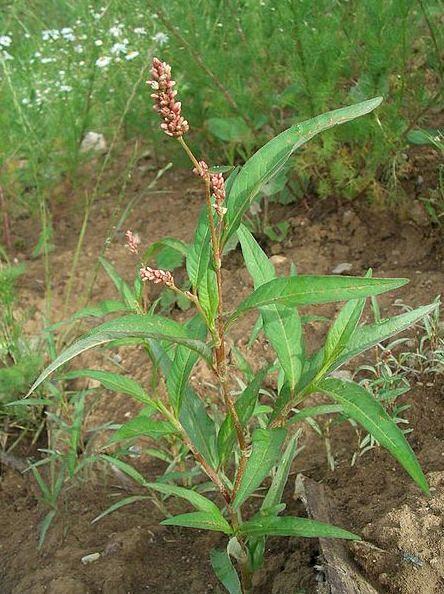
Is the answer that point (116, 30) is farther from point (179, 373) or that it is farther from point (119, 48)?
point (179, 373)

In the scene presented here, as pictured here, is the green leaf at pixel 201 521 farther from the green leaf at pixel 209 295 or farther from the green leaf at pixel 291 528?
the green leaf at pixel 209 295

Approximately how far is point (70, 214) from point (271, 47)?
125cm

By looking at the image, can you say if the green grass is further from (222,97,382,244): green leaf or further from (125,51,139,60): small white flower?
(222,97,382,244): green leaf

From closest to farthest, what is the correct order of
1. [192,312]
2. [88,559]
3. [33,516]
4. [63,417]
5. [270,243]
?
[88,559] < [33,516] < [63,417] < [192,312] < [270,243]

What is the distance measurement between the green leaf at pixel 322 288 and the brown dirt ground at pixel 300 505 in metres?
0.70

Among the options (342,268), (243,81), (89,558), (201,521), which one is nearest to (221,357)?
(201,521)

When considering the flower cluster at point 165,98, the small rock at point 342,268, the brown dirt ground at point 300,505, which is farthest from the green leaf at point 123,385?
the small rock at point 342,268

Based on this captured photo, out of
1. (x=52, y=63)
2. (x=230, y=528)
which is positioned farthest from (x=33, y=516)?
(x=52, y=63)

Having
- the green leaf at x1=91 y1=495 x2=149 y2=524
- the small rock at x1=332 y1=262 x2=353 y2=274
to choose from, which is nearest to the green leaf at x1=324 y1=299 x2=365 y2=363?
the green leaf at x1=91 y1=495 x2=149 y2=524

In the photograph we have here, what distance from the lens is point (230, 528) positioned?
63.1 inches

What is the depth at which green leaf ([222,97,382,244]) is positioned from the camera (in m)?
1.30

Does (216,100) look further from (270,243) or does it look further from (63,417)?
(63,417)

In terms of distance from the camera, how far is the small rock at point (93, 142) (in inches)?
156

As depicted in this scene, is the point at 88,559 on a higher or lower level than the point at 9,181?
lower
